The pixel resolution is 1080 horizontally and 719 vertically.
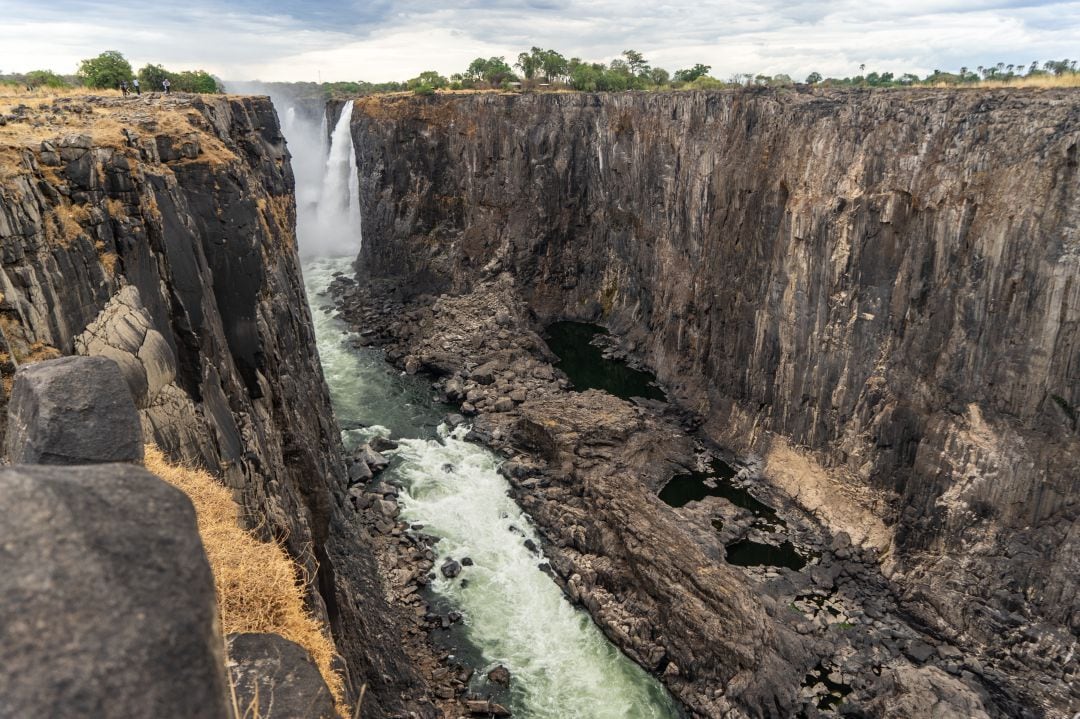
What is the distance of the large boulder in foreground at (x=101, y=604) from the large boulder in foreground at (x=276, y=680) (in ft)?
10.8

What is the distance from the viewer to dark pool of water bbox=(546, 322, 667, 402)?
40.9 metres

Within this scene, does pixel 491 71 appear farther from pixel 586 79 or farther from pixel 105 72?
pixel 105 72

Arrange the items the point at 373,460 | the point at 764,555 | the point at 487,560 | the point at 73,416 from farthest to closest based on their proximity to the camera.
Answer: the point at 373,460, the point at 764,555, the point at 487,560, the point at 73,416

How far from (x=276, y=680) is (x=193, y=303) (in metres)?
10.8

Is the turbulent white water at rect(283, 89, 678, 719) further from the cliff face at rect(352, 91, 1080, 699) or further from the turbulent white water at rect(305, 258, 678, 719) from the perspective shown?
the cliff face at rect(352, 91, 1080, 699)

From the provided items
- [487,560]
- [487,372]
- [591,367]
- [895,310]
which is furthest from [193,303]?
[591,367]

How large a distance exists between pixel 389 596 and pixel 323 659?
14.3 metres

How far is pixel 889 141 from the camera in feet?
86.5

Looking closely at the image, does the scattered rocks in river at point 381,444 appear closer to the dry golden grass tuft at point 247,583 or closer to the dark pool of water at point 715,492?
the dark pool of water at point 715,492

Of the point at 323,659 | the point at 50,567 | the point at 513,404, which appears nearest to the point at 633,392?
the point at 513,404

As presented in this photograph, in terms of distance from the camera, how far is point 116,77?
31.7 meters

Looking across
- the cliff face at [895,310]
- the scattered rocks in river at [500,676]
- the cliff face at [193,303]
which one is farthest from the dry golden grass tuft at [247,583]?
the cliff face at [895,310]

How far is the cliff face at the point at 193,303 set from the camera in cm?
1133

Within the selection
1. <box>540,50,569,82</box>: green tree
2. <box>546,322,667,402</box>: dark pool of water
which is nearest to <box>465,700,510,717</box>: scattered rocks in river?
<box>546,322,667,402</box>: dark pool of water
